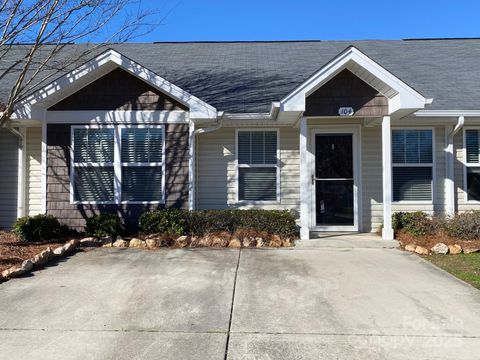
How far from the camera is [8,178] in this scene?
10.4 meters

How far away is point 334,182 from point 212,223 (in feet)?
10.4

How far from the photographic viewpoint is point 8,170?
1043 centimetres

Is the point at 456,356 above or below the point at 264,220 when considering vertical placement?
below

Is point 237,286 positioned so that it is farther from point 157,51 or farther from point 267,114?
point 157,51

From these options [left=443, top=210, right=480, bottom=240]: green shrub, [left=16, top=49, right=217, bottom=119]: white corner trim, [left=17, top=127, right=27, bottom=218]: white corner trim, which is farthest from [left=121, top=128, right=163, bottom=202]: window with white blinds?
[left=443, top=210, right=480, bottom=240]: green shrub

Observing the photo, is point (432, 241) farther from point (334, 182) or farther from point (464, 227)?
point (334, 182)

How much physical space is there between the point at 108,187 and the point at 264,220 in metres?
3.52

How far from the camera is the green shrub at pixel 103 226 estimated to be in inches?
348

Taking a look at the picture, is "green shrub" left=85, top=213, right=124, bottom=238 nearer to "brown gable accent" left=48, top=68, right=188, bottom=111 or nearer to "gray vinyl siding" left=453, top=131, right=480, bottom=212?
"brown gable accent" left=48, top=68, right=188, bottom=111

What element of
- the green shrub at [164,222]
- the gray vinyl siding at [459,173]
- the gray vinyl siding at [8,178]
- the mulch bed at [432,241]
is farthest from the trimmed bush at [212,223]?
the gray vinyl siding at [459,173]

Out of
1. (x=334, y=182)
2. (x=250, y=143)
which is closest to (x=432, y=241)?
(x=334, y=182)

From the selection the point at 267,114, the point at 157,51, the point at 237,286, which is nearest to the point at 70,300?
the point at 237,286

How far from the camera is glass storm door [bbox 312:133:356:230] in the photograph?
10.1 m

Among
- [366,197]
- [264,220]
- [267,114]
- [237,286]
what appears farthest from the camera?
[366,197]
